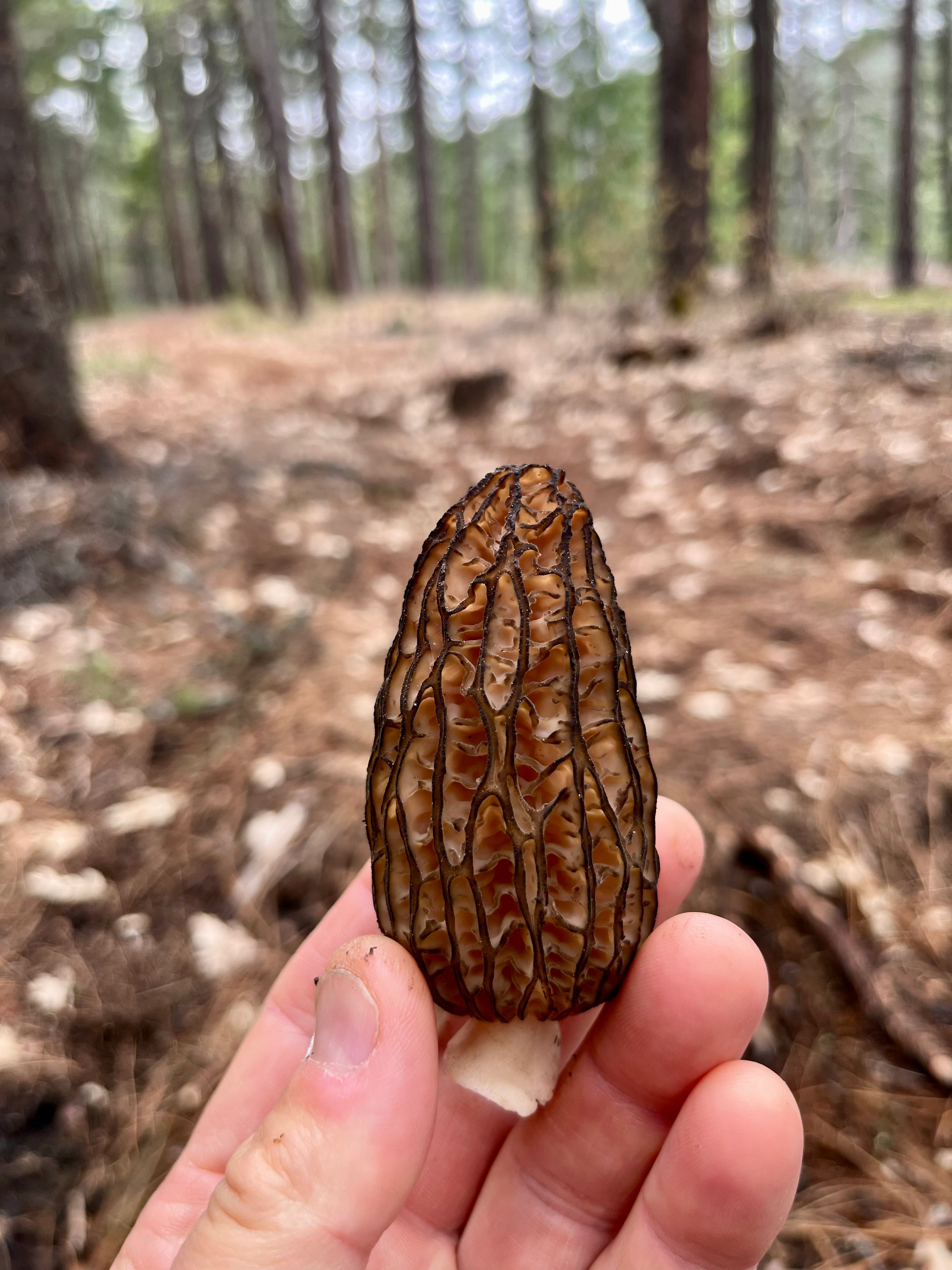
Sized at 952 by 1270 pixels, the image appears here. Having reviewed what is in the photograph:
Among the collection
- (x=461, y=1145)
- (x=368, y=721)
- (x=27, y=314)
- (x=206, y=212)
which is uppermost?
(x=206, y=212)

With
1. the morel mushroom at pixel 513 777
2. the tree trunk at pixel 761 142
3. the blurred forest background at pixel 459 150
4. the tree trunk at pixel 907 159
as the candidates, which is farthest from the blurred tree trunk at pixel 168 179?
the morel mushroom at pixel 513 777

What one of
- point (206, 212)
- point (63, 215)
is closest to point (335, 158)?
point (206, 212)

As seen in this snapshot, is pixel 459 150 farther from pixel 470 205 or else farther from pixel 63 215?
pixel 63 215

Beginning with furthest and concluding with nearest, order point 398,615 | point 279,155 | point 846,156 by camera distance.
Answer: point 846,156
point 279,155
point 398,615

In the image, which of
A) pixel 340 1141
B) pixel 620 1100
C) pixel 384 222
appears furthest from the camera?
pixel 384 222

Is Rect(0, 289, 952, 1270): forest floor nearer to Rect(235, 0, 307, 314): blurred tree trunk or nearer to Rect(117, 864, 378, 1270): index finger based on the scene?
Rect(117, 864, 378, 1270): index finger

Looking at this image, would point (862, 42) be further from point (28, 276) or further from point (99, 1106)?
point (99, 1106)

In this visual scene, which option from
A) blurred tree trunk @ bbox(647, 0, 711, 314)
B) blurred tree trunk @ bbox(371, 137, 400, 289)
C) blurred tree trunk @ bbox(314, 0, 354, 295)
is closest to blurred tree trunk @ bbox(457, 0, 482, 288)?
blurred tree trunk @ bbox(371, 137, 400, 289)
